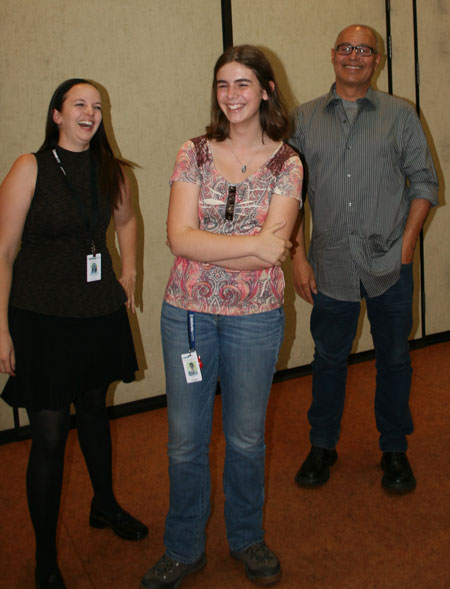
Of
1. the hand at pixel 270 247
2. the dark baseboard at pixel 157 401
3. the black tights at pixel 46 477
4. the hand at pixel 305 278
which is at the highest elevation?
the hand at pixel 270 247

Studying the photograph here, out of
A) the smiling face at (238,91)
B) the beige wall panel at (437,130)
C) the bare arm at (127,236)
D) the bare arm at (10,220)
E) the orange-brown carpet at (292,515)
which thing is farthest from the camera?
the beige wall panel at (437,130)

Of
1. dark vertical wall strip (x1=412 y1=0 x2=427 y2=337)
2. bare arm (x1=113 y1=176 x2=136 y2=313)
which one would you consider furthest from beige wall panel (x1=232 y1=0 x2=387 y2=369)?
bare arm (x1=113 y1=176 x2=136 y2=313)

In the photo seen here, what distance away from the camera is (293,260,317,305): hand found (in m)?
2.48

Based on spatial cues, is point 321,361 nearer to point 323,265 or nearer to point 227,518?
point 323,265

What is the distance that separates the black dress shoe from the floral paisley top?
3.52ft

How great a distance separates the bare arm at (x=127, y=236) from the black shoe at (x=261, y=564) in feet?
2.97

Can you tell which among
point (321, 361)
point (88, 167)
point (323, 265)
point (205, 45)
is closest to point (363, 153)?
point (323, 265)

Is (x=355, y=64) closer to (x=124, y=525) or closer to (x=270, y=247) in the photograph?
(x=270, y=247)

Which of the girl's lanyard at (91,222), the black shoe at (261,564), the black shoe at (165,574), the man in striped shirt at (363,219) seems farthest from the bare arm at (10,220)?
the man in striped shirt at (363,219)

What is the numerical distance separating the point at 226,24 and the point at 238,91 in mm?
1812

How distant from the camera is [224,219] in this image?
171 cm

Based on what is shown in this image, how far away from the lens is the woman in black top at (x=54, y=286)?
5.99 feet

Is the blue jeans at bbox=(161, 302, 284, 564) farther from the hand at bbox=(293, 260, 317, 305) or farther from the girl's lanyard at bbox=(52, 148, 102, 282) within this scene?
the hand at bbox=(293, 260, 317, 305)

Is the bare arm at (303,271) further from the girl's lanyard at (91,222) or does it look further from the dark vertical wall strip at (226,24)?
the dark vertical wall strip at (226,24)
